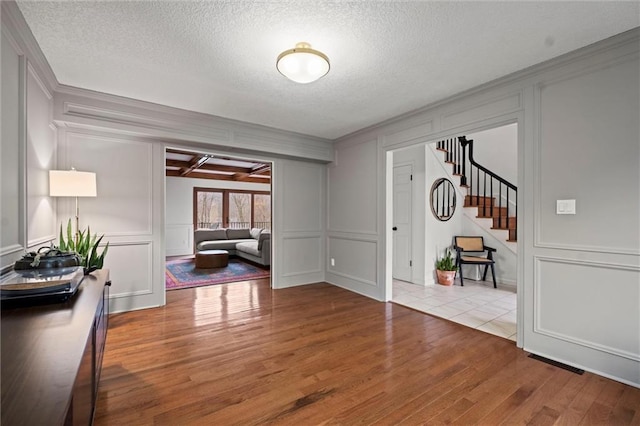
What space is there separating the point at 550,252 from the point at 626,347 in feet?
2.59

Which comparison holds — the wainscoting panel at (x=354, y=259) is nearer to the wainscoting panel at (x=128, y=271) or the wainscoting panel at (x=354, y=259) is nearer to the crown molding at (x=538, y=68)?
the crown molding at (x=538, y=68)

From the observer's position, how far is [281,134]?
15.0 ft

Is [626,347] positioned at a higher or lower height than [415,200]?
lower

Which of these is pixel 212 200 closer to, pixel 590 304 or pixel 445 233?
pixel 445 233

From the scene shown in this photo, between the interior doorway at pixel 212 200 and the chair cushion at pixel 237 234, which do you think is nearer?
the interior doorway at pixel 212 200

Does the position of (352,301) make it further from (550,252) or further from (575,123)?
(575,123)

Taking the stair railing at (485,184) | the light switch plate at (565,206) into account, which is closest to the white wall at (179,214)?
the stair railing at (485,184)

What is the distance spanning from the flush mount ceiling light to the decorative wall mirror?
3.58m

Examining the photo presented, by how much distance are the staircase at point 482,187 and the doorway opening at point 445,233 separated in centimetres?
7

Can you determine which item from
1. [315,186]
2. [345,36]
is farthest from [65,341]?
[315,186]

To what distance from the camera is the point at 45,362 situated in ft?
3.09

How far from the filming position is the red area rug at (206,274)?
5.20 m

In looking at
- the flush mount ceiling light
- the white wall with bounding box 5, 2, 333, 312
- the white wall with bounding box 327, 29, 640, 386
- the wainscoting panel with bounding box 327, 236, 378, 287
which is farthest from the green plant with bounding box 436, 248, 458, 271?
the flush mount ceiling light

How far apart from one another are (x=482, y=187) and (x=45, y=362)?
678cm
